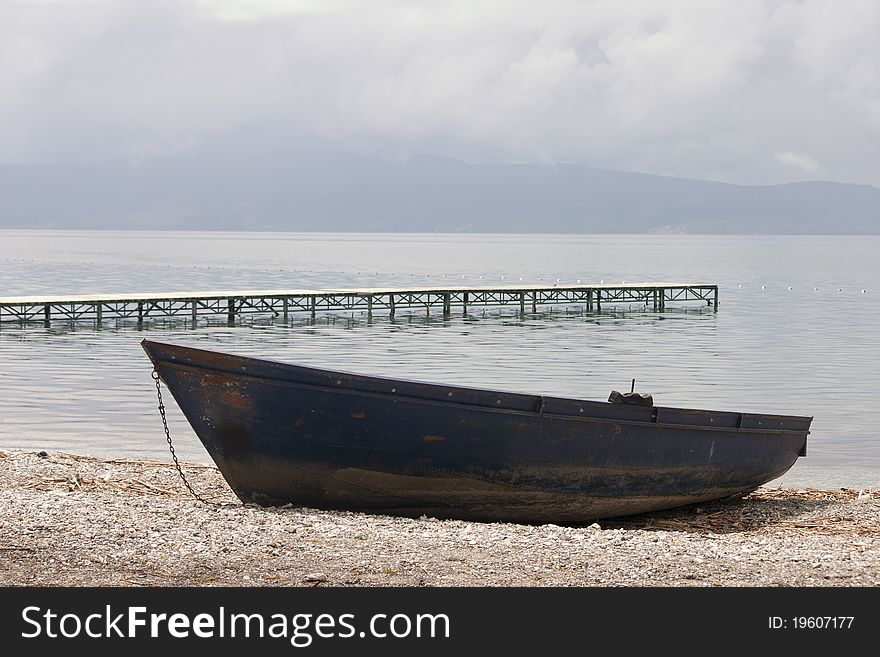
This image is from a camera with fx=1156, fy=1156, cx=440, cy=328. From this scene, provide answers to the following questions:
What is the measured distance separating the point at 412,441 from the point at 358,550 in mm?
1885

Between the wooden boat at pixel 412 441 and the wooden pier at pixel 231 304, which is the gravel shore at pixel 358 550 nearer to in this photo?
the wooden boat at pixel 412 441

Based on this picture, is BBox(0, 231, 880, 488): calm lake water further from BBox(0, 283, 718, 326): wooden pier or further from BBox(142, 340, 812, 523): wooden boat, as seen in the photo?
BBox(142, 340, 812, 523): wooden boat

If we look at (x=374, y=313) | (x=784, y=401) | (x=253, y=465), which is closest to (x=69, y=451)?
(x=253, y=465)

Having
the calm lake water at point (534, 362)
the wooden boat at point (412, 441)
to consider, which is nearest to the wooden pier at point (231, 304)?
the calm lake water at point (534, 362)

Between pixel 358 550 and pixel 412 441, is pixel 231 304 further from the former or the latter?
pixel 358 550

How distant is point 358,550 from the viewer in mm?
8953

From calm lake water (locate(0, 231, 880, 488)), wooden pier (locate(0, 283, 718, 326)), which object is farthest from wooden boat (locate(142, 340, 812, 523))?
wooden pier (locate(0, 283, 718, 326))

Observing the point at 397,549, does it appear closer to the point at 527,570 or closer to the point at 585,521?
the point at 527,570

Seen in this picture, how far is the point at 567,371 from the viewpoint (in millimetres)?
31312

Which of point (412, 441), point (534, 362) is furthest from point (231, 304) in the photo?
point (412, 441)

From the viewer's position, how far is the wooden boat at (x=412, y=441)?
34.4 feet

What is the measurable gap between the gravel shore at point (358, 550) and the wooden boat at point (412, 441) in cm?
35

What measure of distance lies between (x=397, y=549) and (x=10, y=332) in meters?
33.8

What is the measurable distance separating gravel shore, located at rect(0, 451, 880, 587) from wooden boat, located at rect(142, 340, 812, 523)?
35 centimetres
